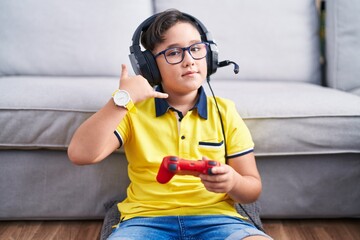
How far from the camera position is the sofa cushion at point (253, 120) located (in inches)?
51.3

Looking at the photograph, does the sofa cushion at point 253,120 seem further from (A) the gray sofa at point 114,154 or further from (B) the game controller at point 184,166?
(B) the game controller at point 184,166

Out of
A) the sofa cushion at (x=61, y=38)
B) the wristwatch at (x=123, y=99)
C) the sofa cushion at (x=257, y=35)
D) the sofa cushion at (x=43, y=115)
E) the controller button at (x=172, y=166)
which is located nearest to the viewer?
the controller button at (x=172, y=166)

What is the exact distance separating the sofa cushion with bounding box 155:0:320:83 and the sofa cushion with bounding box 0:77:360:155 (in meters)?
0.53

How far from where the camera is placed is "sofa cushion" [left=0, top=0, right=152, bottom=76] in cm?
175

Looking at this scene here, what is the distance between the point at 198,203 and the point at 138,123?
26 centimetres

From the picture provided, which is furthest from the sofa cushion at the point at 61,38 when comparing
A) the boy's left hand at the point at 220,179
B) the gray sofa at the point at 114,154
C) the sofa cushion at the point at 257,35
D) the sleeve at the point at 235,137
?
the boy's left hand at the point at 220,179

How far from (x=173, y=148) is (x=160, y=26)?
320 mm

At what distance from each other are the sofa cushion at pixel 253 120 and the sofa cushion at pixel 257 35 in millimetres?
525

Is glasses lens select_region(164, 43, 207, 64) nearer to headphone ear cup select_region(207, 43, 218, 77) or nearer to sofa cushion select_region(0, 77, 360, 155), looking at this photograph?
headphone ear cup select_region(207, 43, 218, 77)

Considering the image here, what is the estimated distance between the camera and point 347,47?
1.78 meters

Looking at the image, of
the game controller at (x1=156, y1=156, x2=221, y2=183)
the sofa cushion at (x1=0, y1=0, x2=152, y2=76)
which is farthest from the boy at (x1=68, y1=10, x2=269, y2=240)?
the sofa cushion at (x1=0, y1=0, x2=152, y2=76)

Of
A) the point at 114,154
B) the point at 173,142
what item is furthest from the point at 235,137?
the point at 114,154

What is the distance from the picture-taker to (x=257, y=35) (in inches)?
73.3

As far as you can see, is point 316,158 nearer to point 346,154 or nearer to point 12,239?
point 346,154
